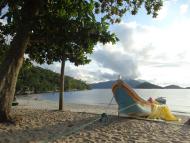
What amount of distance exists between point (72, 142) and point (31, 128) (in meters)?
2.96

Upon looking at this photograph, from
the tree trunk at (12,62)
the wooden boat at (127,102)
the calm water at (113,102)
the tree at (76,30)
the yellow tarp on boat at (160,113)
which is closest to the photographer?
the tree trunk at (12,62)

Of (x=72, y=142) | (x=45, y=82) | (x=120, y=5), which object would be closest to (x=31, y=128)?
(x=72, y=142)

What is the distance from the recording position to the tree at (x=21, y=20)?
13055 millimetres

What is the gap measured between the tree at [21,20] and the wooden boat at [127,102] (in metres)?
3.84

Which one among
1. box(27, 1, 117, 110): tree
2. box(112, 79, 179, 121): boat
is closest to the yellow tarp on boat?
box(112, 79, 179, 121): boat

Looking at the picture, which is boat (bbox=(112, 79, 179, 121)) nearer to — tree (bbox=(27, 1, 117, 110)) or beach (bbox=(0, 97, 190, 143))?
beach (bbox=(0, 97, 190, 143))

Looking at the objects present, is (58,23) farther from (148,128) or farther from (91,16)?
(148,128)

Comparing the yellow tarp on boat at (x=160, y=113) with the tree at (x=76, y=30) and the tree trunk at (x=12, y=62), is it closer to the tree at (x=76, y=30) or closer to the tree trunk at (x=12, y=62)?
the tree at (x=76, y=30)

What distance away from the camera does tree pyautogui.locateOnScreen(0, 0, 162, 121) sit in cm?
1305

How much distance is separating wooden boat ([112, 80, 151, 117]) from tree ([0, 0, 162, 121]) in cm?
384

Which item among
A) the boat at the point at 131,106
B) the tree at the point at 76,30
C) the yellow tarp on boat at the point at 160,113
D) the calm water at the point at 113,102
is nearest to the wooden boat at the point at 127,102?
the boat at the point at 131,106

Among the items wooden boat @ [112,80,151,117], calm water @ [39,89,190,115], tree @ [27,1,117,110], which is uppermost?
tree @ [27,1,117,110]

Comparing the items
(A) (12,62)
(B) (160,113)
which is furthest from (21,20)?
(B) (160,113)

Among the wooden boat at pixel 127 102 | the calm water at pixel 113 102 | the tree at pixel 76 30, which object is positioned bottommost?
the calm water at pixel 113 102
